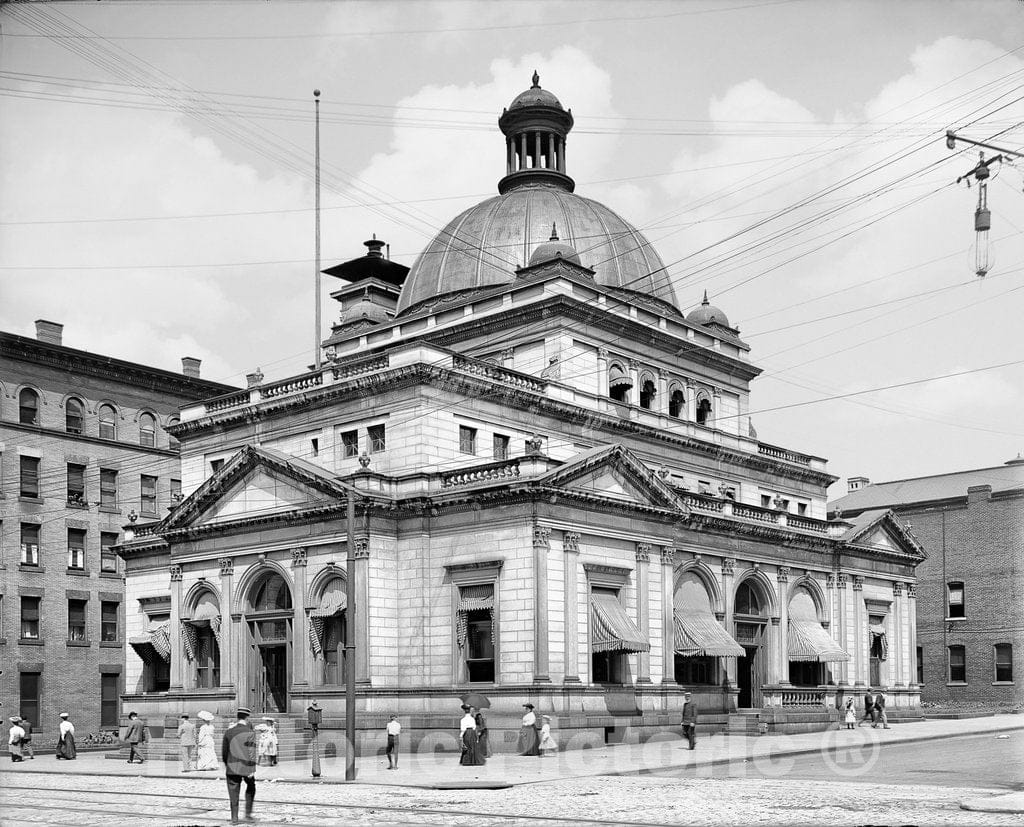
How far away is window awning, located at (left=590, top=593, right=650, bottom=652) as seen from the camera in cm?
4538

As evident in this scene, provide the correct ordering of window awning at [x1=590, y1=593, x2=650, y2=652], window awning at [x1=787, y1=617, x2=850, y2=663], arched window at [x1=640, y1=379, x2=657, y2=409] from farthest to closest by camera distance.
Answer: arched window at [x1=640, y1=379, x2=657, y2=409] < window awning at [x1=787, y1=617, x2=850, y2=663] < window awning at [x1=590, y1=593, x2=650, y2=652]

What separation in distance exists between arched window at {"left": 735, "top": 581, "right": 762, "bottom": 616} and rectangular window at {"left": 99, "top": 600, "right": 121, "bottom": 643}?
3406cm

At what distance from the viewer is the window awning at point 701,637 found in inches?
1964

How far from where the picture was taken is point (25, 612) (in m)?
66.0

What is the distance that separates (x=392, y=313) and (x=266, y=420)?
69.9 ft

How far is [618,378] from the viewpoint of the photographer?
2372 inches

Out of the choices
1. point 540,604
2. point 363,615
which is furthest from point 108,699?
point 540,604

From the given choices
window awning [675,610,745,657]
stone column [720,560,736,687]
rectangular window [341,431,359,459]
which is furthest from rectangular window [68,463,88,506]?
stone column [720,560,736,687]

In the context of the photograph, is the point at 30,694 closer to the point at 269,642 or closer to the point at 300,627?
the point at 269,642

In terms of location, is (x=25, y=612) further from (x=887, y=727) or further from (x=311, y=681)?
(x=887, y=727)

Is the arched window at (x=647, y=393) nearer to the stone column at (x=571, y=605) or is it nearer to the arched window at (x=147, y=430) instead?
the stone column at (x=571, y=605)

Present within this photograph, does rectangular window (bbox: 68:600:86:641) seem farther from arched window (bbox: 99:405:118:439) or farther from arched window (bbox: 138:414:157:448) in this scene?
arched window (bbox: 138:414:157:448)

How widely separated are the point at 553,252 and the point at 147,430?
27.5 meters

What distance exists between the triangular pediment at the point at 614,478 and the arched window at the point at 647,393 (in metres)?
12.7
